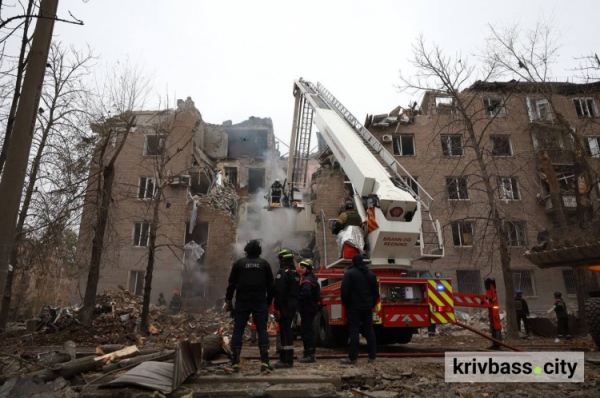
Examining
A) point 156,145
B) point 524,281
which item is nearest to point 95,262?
point 156,145

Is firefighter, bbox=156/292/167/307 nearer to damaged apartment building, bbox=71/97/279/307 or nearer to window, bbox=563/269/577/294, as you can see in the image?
damaged apartment building, bbox=71/97/279/307

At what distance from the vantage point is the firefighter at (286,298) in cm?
565

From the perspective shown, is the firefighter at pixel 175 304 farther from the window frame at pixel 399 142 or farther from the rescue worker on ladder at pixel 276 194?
the window frame at pixel 399 142

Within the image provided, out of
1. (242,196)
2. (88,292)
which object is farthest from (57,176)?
(242,196)

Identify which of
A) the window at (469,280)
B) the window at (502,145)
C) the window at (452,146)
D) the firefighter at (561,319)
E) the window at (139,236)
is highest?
the window at (502,145)

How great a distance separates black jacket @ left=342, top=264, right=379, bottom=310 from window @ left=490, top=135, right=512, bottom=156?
58.2 ft

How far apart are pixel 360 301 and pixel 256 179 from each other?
26135mm

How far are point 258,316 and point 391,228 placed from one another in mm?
3313

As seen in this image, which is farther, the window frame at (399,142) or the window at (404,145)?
the window at (404,145)

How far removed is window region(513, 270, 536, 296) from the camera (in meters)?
20.0

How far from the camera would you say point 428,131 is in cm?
2266

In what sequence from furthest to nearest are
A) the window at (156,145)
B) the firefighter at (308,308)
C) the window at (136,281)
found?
the window at (136,281)
the window at (156,145)
the firefighter at (308,308)

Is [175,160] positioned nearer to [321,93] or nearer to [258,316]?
[321,93]

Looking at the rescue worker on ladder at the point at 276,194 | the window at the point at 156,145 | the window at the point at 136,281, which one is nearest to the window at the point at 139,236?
the window at the point at 136,281
